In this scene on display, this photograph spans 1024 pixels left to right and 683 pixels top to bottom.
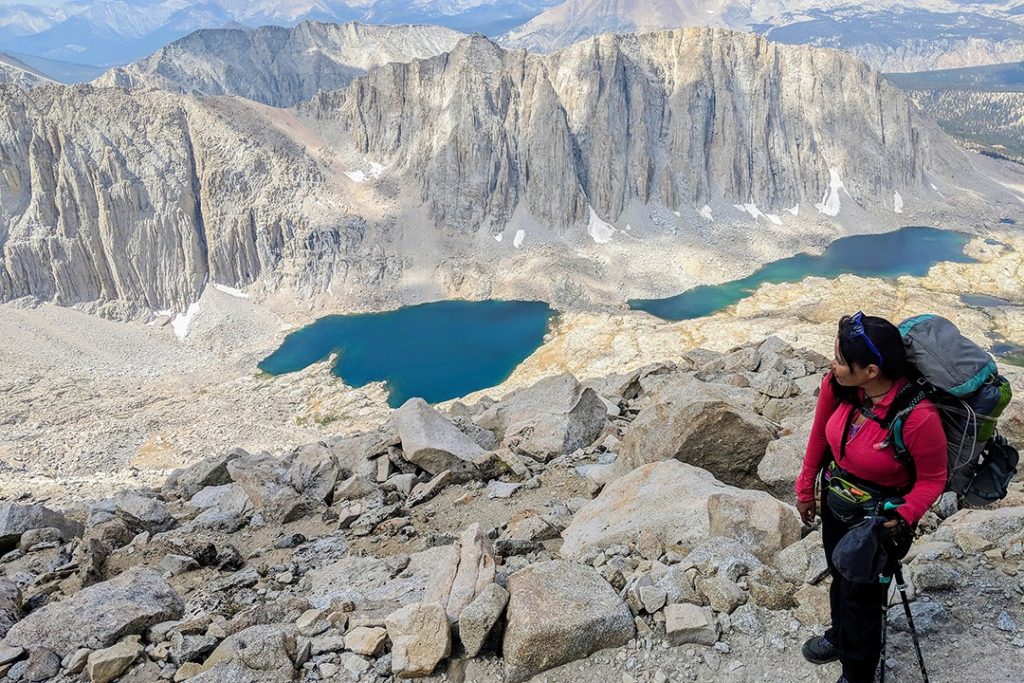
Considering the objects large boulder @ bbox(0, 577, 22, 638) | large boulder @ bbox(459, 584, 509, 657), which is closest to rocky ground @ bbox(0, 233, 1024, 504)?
large boulder @ bbox(0, 577, 22, 638)

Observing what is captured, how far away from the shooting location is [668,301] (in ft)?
274

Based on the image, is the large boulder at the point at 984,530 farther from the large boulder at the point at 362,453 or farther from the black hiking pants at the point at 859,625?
the large boulder at the point at 362,453

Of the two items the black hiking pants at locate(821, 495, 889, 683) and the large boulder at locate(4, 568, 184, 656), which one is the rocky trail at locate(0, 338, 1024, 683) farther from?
the black hiking pants at locate(821, 495, 889, 683)

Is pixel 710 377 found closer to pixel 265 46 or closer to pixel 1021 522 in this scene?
pixel 1021 522

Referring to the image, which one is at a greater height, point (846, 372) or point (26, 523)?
point (846, 372)

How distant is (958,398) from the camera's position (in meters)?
4.14

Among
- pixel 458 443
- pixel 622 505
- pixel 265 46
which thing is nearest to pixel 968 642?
pixel 622 505

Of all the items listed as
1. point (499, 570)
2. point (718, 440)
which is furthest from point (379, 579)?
point (718, 440)

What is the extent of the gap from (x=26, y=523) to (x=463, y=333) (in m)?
62.9

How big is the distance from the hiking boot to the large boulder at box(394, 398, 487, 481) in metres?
7.89

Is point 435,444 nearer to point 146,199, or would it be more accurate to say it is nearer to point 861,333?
point 861,333

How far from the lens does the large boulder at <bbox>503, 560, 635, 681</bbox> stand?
18.4 ft

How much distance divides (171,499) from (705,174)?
110m

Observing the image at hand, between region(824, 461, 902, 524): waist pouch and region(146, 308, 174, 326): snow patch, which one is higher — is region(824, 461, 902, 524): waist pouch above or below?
above
